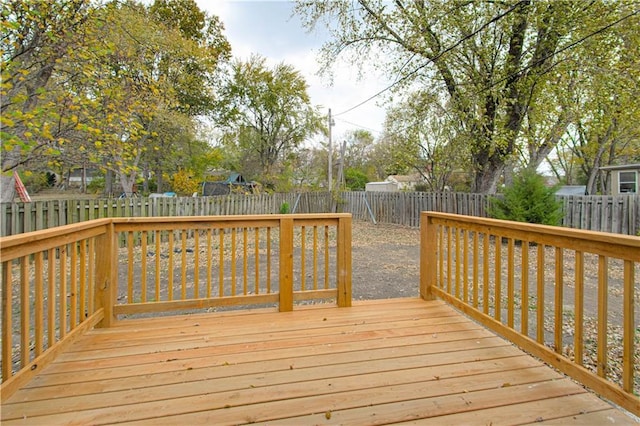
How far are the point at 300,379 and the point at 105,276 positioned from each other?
1.73 metres

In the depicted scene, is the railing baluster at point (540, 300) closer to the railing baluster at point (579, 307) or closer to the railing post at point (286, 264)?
the railing baluster at point (579, 307)

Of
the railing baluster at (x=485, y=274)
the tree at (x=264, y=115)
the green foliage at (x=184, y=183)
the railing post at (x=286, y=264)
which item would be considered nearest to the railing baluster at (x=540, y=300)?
the railing baluster at (x=485, y=274)

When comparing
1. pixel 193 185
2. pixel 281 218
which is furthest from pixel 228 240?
pixel 193 185

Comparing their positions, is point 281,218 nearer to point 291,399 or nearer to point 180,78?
point 291,399

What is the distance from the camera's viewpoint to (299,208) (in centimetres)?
1308

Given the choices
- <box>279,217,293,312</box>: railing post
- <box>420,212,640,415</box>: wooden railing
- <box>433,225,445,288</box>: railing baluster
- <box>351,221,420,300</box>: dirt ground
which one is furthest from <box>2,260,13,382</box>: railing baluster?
<box>351,221,420,300</box>: dirt ground

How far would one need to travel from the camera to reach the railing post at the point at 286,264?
283cm

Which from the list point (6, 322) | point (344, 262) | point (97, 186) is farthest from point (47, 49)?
point (97, 186)

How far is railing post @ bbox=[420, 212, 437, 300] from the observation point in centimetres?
312

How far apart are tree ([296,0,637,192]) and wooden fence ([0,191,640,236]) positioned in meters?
1.76

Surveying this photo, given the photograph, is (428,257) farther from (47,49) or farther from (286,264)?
(47,49)

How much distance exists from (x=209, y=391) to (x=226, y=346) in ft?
1.69

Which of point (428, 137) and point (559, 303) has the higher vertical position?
point (428, 137)

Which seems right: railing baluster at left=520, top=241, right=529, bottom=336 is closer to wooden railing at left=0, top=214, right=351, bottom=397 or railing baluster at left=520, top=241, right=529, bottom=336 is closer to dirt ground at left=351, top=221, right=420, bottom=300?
wooden railing at left=0, top=214, right=351, bottom=397
